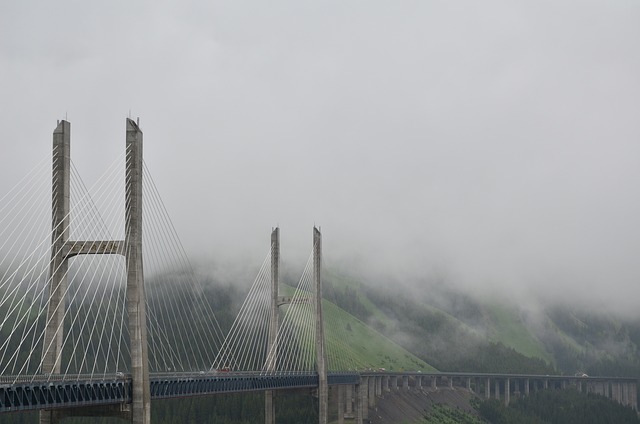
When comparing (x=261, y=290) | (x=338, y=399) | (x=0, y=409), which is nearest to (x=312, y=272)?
(x=261, y=290)

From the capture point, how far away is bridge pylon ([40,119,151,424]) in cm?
6975

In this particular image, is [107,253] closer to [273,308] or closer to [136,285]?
[136,285]

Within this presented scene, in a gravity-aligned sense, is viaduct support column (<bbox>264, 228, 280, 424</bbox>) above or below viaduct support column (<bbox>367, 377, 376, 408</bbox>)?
above

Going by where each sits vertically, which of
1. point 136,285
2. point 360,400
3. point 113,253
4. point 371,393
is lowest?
point 371,393

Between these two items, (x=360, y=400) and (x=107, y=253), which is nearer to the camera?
(x=107, y=253)

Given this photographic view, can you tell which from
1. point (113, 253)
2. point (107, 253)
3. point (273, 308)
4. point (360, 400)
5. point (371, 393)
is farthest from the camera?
point (371, 393)

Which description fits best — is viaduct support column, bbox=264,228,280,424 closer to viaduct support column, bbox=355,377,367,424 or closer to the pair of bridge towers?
viaduct support column, bbox=355,377,367,424

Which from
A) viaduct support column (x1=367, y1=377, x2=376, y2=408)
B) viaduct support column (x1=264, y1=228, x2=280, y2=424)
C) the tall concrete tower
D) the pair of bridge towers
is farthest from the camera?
viaduct support column (x1=367, y1=377, x2=376, y2=408)

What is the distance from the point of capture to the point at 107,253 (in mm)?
71312

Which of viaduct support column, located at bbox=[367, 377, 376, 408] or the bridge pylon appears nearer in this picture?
the bridge pylon

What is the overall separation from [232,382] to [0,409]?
45.8m

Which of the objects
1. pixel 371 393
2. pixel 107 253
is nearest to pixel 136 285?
pixel 107 253

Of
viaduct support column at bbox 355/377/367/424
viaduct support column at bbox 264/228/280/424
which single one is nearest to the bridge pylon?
viaduct support column at bbox 264/228/280/424

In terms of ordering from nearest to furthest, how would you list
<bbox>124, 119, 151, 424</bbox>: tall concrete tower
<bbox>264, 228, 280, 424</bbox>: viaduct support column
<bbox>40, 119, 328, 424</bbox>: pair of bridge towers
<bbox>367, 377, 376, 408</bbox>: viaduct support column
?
<bbox>40, 119, 328, 424</bbox>: pair of bridge towers
<bbox>124, 119, 151, 424</bbox>: tall concrete tower
<bbox>264, 228, 280, 424</bbox>: viaduct support column
<bbox>367, 377, 376, 408</bbox>: viaduct support column
